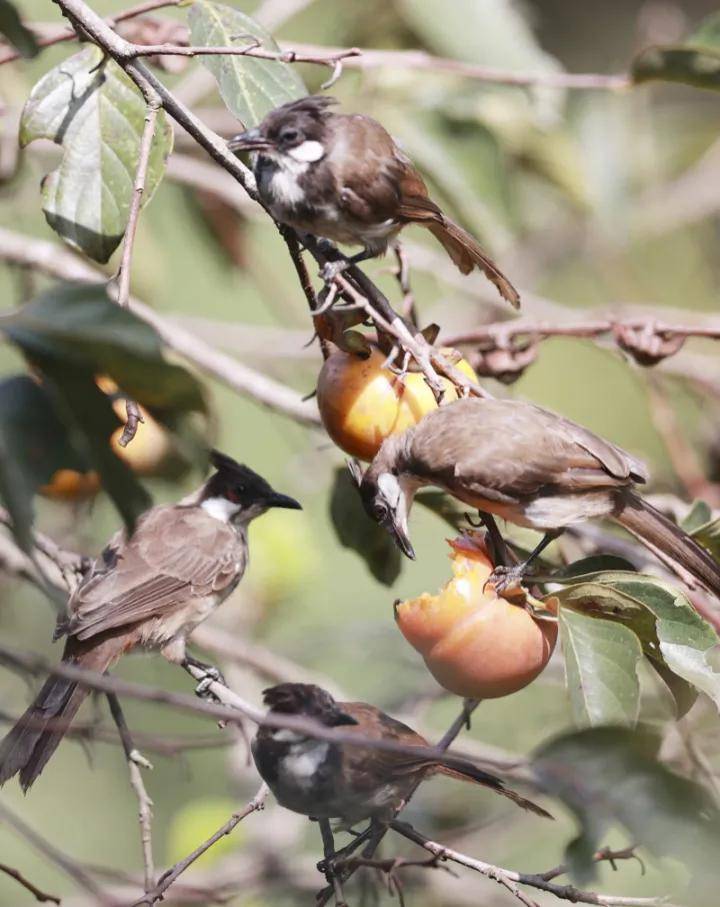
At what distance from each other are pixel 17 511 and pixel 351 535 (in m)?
1.24

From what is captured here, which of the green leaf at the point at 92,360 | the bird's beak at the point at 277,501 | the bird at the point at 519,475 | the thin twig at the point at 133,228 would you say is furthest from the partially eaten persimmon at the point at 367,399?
the bird's beak at the point at 277,501

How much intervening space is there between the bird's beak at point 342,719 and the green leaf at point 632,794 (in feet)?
2.73

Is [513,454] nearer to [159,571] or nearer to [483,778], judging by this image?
[483,778]

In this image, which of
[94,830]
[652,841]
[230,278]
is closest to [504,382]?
[652,841]

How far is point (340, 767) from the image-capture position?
220cm

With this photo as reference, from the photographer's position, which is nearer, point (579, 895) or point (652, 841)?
point (652, 841)

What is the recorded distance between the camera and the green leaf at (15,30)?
1732mm

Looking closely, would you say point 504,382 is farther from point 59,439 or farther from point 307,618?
point 307,618

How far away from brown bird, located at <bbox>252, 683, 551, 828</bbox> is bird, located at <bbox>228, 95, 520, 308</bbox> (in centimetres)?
79

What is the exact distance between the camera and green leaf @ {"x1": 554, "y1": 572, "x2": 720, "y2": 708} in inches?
67.4

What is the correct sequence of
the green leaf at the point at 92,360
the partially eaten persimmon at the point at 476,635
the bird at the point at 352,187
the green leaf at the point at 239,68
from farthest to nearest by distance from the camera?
the bird at the point at 352,187
the green leaf at the point at 239,68
the partially eaten persimmon at the point at 476,635
the green leaf at the point at 92,360

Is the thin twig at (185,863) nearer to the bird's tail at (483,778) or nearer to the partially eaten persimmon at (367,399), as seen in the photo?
the bird's tail at (483,778)

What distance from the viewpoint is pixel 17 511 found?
117 cm

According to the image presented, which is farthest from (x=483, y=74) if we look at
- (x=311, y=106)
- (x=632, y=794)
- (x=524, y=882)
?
(x=632, y=794)
